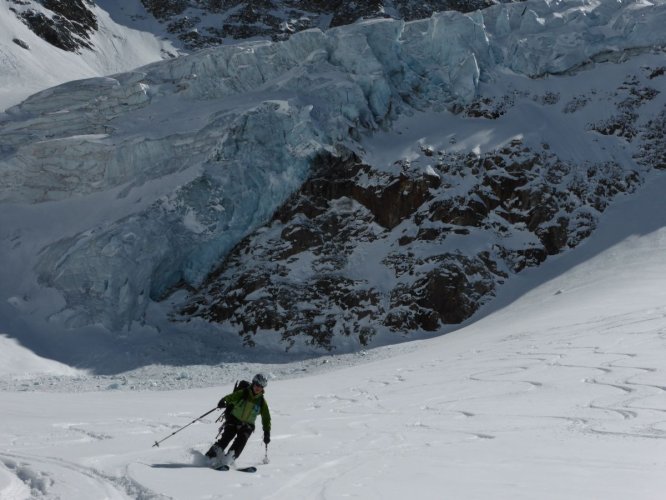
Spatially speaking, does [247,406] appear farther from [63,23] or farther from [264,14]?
[264,14]

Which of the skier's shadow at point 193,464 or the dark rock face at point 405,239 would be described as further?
the dark rock face at point 405,239

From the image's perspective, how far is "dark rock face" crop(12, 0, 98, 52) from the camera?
2117 inches

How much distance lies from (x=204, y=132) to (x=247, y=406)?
25.4 meters

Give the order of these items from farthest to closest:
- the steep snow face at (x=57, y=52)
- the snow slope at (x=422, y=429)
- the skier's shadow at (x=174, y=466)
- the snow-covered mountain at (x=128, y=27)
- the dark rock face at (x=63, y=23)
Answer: the dark rock face at (x=63, y=23) < the snow-covered mountain at (x=128, y=27) < the steep snow face at (x=57, y=52) < the skier's shadow at (x=174, y=466) < the snow slope at (x=422, y=429)

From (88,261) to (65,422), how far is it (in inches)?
723

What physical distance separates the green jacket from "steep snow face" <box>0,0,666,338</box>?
64.6ft

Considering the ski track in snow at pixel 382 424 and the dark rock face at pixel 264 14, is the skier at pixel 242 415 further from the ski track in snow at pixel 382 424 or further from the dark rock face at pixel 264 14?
the dark rock face at pixel 264 14

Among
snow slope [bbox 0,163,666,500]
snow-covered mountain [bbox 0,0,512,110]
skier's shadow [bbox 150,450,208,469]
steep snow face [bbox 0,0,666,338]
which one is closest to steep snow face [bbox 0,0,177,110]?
snow-covered mountain [bbox 0,0,512,110]

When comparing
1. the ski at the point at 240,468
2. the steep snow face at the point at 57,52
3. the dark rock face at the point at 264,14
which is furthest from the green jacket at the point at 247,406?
the dark rock face at the point at 264,14

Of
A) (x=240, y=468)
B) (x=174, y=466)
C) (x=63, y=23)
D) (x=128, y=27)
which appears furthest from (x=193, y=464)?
(x=128, y=27)

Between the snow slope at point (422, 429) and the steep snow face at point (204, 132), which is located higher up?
the steep snow face at point (204, 132)

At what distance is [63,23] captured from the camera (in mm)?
55062

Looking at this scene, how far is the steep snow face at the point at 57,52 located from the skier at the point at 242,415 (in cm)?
3575

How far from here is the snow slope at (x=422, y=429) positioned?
6.02 m
